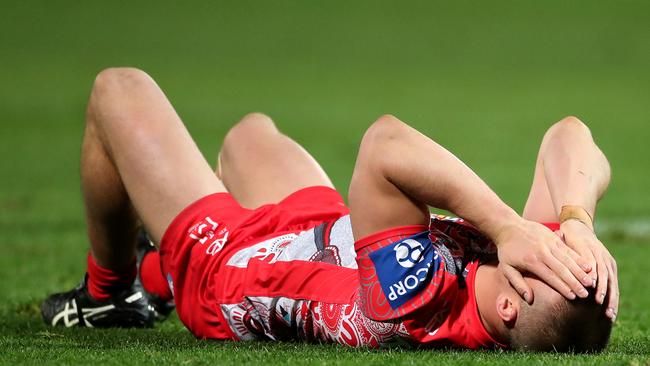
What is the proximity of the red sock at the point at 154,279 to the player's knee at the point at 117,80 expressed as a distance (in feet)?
2.48

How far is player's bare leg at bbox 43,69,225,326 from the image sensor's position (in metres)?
4.56

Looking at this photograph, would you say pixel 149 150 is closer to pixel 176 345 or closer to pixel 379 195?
pixel 176 345

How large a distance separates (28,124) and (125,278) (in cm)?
1140

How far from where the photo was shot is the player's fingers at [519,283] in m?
3.64

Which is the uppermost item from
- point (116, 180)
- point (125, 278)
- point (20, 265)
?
point (116, 180)

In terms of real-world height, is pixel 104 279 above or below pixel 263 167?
below

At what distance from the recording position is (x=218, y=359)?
380 centimetres

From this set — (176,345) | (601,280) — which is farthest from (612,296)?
(176,345)

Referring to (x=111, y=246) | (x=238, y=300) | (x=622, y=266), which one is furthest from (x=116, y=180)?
(x=622, y=266)

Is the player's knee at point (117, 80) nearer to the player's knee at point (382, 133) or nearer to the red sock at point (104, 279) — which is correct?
the red sock at point (104, 279)

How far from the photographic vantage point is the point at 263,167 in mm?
4980

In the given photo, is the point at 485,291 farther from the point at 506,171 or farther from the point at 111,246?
the point at 506,171

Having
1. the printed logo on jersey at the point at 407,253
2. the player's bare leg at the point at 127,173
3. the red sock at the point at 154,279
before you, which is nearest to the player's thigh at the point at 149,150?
the player's bare leg at the point at 127,173

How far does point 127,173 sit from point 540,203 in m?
1.42
